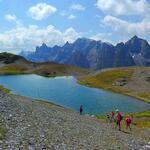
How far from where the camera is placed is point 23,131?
3619 cm

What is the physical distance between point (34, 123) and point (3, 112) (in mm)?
3896

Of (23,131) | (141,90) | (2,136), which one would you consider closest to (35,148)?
(2,136)

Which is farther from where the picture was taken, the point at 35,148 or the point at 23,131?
the point at 23,131

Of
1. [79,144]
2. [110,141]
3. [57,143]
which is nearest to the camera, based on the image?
[57,143]

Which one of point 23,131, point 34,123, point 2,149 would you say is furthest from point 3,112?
point 2,149

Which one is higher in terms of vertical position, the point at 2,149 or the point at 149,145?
the point at 2,149

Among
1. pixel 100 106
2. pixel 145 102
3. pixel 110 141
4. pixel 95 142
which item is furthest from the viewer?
pixel 145 102

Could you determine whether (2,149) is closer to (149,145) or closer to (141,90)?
(149,145)

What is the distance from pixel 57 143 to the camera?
35500mm

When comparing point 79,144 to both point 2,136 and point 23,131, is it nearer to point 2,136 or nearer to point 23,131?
point 23,131

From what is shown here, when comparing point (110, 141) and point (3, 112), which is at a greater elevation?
point (3, 112)

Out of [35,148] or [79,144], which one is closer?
[35,148]

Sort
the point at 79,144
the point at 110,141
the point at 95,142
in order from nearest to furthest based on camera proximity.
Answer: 1. the point at 79,144
2. the point at 95,142
3. the point at 110,141

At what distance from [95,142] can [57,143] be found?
6.95 metres
